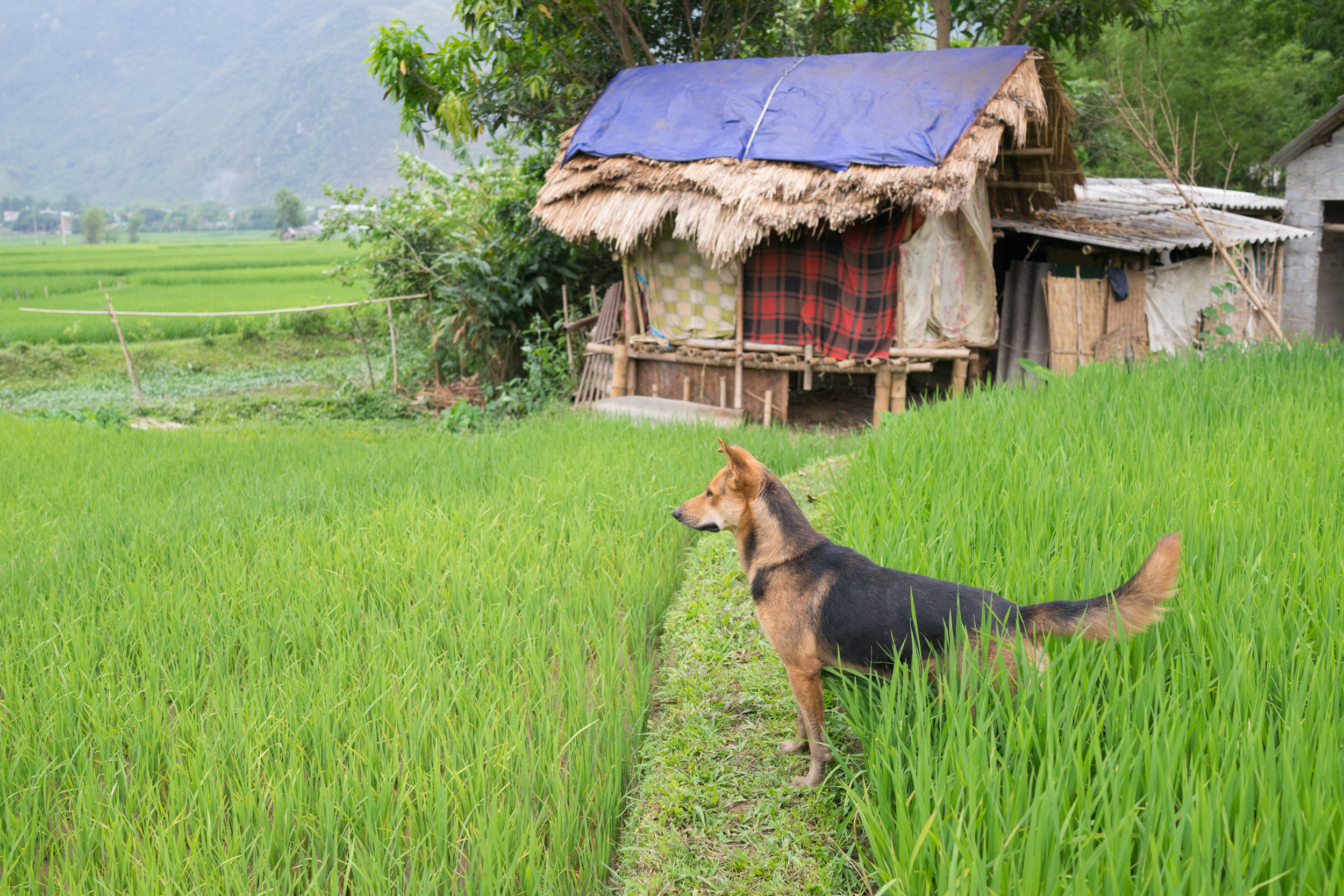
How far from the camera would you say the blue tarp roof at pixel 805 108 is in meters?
7.29

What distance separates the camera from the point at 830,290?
27.0 feet

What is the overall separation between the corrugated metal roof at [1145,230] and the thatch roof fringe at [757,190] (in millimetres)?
1109

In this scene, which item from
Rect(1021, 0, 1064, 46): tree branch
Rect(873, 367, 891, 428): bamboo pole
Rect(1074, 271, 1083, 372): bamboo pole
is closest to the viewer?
Rect(873, 367, 891, 428): bamboo pole

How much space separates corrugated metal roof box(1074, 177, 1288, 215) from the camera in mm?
10999

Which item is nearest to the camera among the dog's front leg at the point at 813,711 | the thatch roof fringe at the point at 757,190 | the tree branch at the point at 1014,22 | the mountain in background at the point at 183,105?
the dog's front leg at the point at 813,711

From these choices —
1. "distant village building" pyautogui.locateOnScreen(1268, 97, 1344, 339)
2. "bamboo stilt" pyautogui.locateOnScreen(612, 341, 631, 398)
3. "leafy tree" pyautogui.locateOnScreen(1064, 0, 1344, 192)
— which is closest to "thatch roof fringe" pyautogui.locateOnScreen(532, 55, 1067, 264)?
"bamboo stilt" pyautogui.locateOnScreen(612, 341, 631, 398)

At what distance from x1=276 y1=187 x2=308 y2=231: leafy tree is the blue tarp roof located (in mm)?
54486

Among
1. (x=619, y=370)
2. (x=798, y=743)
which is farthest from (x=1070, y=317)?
(x=798, y=743)

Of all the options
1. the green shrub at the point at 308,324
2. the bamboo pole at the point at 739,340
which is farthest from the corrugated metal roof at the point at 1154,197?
the green shrub at the point at 308,324

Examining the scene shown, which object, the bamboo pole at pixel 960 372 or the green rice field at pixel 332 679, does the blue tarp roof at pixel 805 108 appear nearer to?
the bamboo pole at pixel 960 372

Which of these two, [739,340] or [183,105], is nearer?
[739,340]

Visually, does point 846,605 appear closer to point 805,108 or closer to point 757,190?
point 757,190

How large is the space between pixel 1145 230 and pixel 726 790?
8.75m

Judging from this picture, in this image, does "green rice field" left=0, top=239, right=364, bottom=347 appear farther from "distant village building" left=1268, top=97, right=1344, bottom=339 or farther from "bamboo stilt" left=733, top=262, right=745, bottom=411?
"distant village building" left=1268, top=97, right=1344, bottom=339
